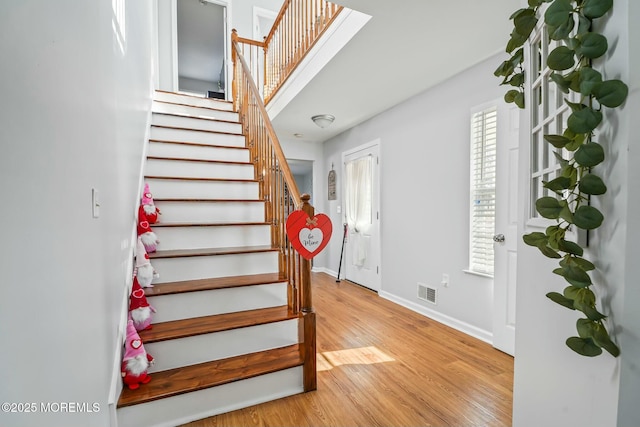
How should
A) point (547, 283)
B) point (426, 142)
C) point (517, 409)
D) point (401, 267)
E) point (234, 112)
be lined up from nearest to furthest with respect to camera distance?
point (547, 283) < point (517, 409) < point (426, 142) < point (401, 267) < point (234, 112)

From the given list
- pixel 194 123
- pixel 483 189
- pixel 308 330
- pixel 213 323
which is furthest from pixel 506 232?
pixel 194 123

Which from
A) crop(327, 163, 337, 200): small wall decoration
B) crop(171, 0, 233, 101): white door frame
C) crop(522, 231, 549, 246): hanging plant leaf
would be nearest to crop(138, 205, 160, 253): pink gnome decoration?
crop(522, 231, 549, 246): hanging plant leaf

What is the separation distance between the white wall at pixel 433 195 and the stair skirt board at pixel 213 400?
5.72 feet

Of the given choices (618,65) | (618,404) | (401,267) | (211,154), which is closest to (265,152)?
(211,154)

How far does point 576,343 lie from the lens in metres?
0.75

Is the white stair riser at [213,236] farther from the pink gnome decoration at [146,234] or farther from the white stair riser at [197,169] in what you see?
the white stair riser at [197,169]

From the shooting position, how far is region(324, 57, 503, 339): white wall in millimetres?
2662

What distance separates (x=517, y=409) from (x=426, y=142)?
254 cm

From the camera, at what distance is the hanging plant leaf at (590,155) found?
677 mm

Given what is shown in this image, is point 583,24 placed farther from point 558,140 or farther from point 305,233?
point 305,233

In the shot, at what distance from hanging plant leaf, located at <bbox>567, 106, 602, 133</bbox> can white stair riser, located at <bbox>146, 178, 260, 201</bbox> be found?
8.39 ft

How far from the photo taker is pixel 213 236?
2469 millimetres

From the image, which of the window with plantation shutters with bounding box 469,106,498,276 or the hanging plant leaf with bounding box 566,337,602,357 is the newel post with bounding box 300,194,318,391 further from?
the window with plantation shutters with bounding box 469,106,498,276

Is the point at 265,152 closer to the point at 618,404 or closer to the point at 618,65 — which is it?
the point at 618,65
